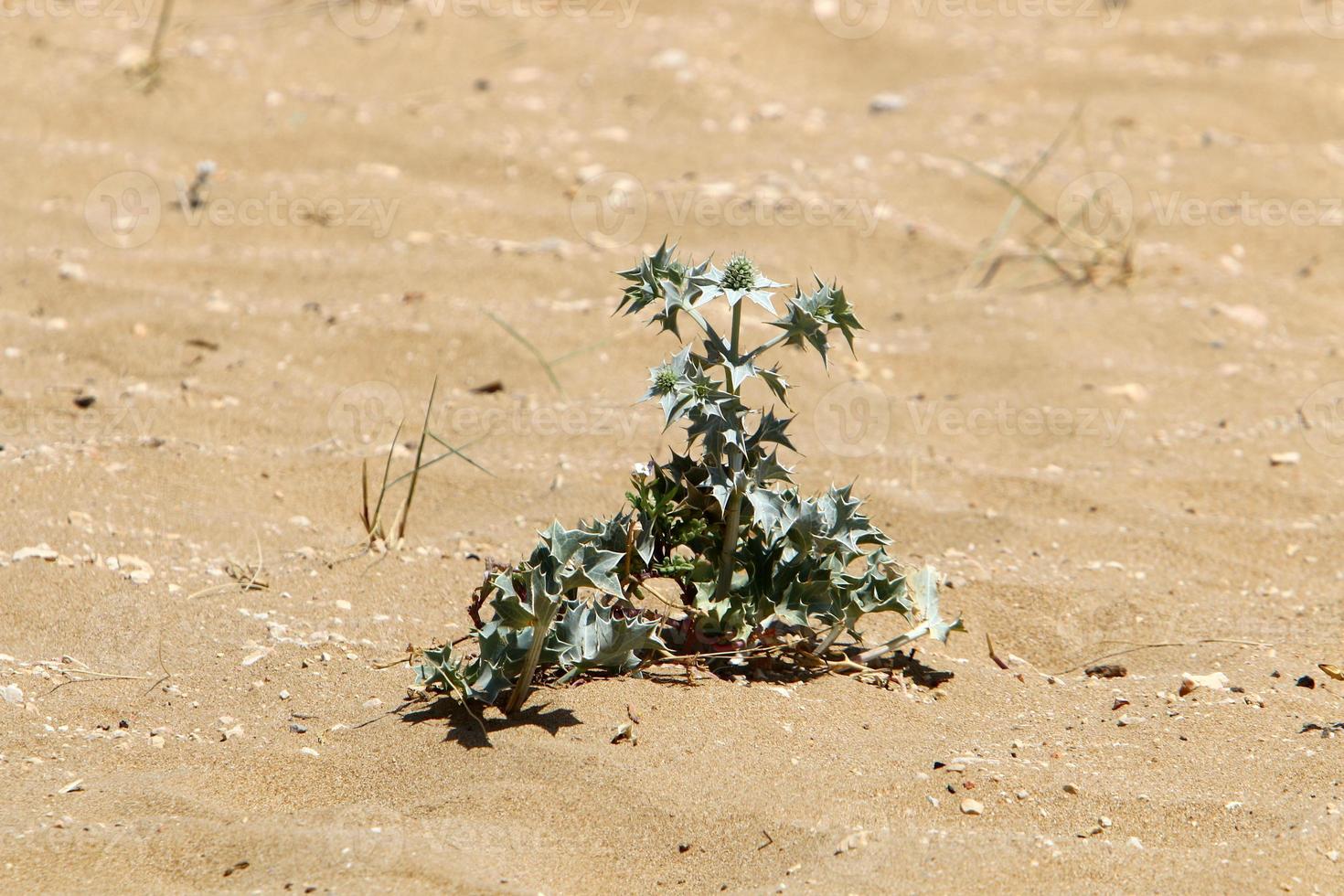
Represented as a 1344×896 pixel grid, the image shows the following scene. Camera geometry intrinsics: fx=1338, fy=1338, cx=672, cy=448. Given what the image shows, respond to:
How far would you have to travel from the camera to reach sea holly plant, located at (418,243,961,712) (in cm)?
195

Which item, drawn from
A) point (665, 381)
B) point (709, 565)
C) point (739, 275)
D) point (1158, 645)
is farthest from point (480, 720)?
point (1158, 645)

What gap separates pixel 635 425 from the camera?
3373mm

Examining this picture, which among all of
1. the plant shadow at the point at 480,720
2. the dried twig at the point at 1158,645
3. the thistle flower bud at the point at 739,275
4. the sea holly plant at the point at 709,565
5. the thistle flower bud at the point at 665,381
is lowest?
the plant shadow at the point at 480,720

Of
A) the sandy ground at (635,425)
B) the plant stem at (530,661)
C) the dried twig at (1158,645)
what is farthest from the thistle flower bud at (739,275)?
the dried twig at (1158,645)

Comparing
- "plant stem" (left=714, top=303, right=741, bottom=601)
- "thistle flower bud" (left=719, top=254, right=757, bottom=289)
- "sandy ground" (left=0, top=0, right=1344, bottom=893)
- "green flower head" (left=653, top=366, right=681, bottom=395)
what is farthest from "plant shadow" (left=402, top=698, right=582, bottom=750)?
"thistle flower bud" (left=719, top=254, right=757, bottom=289)

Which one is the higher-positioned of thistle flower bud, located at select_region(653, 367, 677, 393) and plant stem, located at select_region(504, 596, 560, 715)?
thistle flower bud, located at select_region(653, 367, 677, 393)

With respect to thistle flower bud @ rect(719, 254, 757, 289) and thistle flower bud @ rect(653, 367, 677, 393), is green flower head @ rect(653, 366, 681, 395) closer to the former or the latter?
thistle flower bud @ rect(653, 367, 677, 393)

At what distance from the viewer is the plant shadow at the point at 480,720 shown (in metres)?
1.99

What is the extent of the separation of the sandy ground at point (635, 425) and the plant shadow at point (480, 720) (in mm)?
11

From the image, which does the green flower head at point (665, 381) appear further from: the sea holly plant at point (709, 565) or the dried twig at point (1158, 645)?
the dried twig at point (1158, 645)

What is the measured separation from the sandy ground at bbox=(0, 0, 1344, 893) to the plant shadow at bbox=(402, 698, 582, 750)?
11 mm

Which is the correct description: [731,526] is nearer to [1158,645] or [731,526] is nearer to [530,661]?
[530,661]

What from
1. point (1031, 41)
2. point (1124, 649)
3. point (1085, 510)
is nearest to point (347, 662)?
point (1124, 649)

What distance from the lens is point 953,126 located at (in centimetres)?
484
